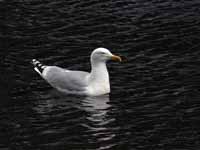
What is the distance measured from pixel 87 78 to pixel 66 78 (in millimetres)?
578

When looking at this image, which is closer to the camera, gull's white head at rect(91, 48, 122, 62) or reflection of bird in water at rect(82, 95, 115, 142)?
reflection of bird in water at rect(82, 95, 115, 142)

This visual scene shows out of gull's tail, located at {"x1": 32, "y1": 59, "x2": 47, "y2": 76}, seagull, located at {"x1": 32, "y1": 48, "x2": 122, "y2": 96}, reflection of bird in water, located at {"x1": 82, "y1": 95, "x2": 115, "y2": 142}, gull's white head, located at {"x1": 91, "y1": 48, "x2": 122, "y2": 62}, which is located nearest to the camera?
reflection of bird in water, located at {"x1": 82, "y1": 95, "x2": 115, "y2": 142}

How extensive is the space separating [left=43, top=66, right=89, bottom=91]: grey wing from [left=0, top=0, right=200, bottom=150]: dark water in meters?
0.33

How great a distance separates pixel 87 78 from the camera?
20.8m

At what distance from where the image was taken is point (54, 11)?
27.6 meters

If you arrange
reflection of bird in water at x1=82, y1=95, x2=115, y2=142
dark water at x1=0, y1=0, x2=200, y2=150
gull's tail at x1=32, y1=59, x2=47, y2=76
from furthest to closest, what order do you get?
1. gull's tail at x1=32, y1=59, x2=47, y2=76
2. reflection of bird in water at x1=82, y1=95, x2=115, y2=142
3. dark water at x1=0, y1=0, x2=200, y2=150

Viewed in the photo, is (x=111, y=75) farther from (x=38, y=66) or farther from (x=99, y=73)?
(x=38, y=66)

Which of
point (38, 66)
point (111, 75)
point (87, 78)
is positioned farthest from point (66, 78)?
point (111, 75)

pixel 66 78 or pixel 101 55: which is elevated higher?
pixel 101 55

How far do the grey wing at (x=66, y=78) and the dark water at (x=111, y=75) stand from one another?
1.07 ft

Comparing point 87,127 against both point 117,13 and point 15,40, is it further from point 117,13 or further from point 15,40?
point 117,13

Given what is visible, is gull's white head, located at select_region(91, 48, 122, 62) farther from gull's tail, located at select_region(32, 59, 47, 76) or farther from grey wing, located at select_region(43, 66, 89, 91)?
gull's tail, located at select_region(32, 59, 47, 76)

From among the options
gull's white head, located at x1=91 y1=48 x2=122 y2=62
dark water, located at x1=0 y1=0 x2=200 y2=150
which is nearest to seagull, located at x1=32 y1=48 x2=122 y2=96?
gull's white head, located at x1=91 y1=48 x2=122 y2=62

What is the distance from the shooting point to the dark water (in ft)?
→ 56.1
